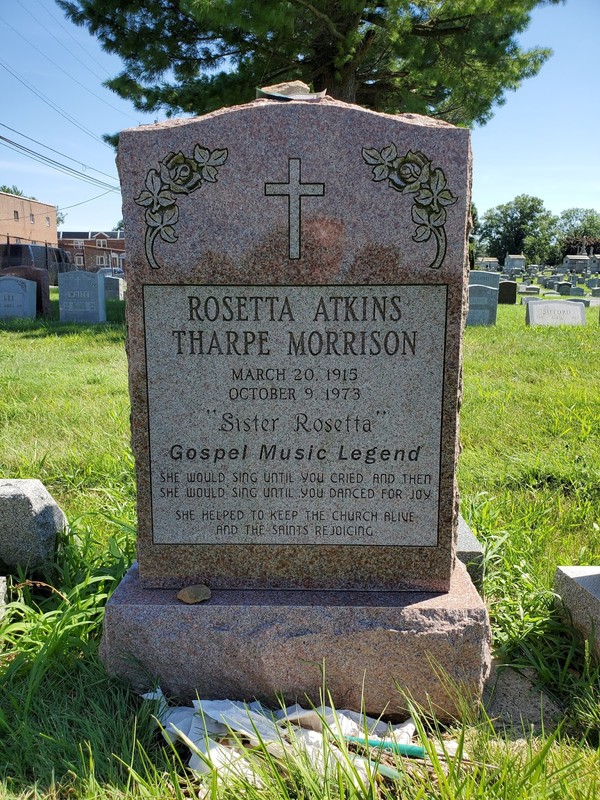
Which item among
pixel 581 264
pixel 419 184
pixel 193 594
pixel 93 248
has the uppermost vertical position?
pixel 93 248

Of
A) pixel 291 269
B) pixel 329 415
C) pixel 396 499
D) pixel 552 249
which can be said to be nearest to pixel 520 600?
pixel 396 499

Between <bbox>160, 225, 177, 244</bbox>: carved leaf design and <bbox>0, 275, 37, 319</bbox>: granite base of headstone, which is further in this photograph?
<bbox>0, 275, 37, 319</bbox>: granite base of headstone

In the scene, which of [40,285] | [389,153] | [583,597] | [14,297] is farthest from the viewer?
[40,285]

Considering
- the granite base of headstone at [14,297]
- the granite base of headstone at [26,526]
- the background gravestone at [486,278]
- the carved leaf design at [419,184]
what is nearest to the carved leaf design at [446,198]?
the carved leaf design at [419,184]

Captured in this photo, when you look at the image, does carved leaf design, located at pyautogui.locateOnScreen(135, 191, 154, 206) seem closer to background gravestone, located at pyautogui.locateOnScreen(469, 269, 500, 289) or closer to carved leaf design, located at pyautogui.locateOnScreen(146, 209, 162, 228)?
carved leaf design, located at pyautogui.locateOnScreen(146, 209, 162, 228)

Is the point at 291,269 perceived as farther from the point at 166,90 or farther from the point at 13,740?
the point at 166,90

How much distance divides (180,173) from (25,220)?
53518 millimetres

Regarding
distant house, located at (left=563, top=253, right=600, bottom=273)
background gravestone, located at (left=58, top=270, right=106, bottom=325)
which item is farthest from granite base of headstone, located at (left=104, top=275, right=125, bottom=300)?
distant house, located at (left=563, top=253, right=600, bottom=273)

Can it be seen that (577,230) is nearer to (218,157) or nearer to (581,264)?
(581,264)

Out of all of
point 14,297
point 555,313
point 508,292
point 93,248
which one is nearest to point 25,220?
point 93,248

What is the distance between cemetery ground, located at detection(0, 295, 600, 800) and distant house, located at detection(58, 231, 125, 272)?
5054cm

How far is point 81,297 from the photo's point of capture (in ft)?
39.7

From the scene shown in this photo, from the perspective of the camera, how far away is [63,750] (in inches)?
70.6

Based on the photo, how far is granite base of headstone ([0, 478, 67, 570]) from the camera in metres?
2.74
